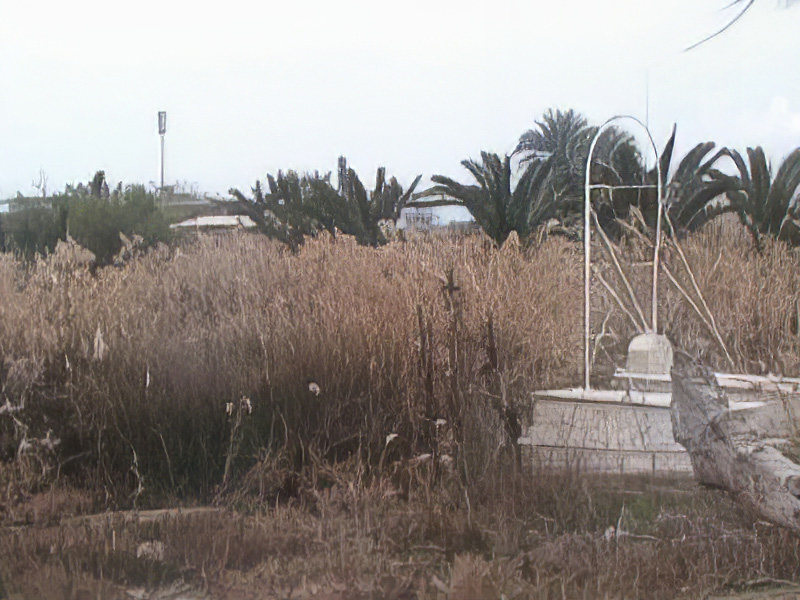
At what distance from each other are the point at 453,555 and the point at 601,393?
5.73 feet

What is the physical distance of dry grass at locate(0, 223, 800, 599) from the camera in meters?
3.59

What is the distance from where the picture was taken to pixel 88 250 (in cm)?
487

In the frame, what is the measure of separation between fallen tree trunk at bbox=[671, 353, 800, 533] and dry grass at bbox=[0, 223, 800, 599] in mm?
125

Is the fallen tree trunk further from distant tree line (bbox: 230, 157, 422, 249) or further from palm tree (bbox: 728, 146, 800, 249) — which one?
distant tree line (bbox: 230, 157, 422, 249)

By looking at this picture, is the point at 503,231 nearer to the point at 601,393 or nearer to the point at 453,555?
the point at 601,393

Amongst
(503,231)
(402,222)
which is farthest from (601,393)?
(402,222)

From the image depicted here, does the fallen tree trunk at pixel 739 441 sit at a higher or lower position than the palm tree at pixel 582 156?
lower

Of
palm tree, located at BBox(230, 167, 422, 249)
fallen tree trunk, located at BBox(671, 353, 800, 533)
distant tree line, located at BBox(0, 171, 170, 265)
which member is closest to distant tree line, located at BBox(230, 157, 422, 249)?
palm tree, located at BBox(230, 167, 422, 249)

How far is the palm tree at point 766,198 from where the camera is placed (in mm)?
4879

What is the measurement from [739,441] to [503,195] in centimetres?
191

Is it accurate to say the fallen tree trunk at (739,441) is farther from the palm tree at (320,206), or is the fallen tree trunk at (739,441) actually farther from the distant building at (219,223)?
the distant building at (219,223)

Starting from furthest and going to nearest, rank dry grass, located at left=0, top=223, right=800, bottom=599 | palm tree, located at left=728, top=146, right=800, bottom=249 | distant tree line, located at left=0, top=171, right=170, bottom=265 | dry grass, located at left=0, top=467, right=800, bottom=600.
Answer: palm tree, located at left=728, top=146, right=800, bottom=249
distant tree line, located at left=0, top=171, right=170, bottom=265
dry grass, located at left=0, top=223, right=800, bottom=599
dry grass, located at left=0, top=467, right=800, bottom=600

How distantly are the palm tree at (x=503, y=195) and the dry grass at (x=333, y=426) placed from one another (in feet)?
0.61

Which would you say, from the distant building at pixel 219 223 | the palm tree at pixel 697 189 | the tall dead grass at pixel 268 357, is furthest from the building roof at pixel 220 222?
the palm tree at pixel 697 189
